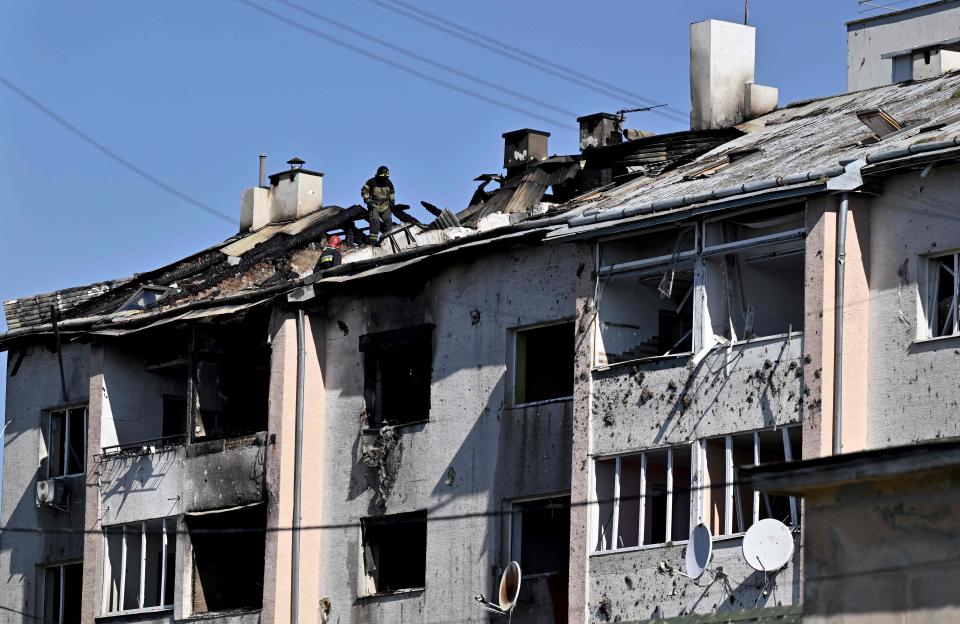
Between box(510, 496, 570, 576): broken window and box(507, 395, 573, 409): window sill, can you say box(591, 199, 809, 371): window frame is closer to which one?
box(507, 395, 573, 409): window sill

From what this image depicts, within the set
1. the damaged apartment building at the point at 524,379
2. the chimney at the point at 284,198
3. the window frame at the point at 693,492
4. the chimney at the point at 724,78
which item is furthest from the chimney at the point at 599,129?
the window frame at the point at 693,492

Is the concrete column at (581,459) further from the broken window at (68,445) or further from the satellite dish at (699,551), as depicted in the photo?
the broken window at (68,445)

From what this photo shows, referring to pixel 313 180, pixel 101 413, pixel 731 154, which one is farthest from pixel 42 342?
pixel 731 154

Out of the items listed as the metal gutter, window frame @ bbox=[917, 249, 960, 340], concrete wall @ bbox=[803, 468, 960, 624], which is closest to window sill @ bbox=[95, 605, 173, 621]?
the metal gutter

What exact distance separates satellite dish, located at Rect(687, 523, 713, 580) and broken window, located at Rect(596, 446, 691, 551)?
2.12 meters

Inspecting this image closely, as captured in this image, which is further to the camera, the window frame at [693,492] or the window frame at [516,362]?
the window frame at [516,362]

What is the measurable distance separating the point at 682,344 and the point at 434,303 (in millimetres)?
4780

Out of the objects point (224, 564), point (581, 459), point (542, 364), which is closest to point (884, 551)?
point (581, 459)

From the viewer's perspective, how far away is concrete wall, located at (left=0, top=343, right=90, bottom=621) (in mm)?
42594

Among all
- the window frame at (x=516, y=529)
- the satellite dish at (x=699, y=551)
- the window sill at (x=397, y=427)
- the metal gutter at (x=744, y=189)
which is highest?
the metal gutter at (x=744, y=189)

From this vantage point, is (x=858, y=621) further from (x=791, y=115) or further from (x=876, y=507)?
(x=791, y=115)

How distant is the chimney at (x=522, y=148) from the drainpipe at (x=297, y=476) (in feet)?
28.7

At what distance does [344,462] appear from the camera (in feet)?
123

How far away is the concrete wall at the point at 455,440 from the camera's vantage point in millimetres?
33969
